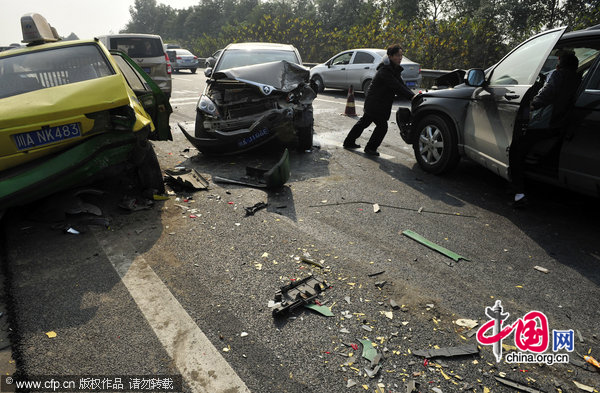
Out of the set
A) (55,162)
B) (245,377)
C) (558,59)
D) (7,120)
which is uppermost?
(558,59)

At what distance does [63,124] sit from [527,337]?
403cm

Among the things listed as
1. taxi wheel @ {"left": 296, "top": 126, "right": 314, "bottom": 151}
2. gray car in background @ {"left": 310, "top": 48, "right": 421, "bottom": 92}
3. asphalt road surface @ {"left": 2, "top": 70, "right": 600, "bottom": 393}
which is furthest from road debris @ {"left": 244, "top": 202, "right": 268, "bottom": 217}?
gray car in background @ {"left": 310, "top": 48, "right": 421, "bottom": 92}

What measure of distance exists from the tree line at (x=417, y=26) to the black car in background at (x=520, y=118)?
14265 mm

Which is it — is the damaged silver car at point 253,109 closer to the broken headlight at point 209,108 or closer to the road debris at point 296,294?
the broken headlight at point 209,108

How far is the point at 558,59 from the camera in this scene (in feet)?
13.4

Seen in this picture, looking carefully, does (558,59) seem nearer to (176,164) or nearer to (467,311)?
(467,311)

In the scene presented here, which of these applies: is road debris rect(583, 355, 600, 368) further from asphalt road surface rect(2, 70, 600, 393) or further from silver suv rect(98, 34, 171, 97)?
silver suv rect(98, 34, 171, 97)

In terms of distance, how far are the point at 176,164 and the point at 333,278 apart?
3901 millimetres

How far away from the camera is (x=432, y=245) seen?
3.63 m

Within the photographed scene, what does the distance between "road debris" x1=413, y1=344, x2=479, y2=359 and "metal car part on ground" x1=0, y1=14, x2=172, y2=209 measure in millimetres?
3238

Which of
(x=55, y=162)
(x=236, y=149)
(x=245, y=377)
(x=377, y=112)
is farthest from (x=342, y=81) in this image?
(x=245, y=377)

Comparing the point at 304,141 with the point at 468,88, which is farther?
the point at 304,141

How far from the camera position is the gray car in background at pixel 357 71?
12922 millimetres

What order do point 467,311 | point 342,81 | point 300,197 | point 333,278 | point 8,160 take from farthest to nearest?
point 342,81 < point 300,197 < point 8,160 < point 333,278 < point 467,311
